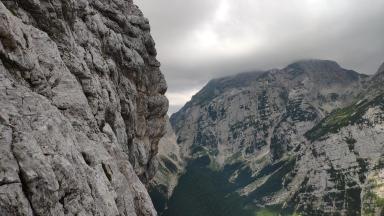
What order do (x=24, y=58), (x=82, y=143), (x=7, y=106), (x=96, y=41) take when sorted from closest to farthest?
(x=7, y=106)
(x=24, y=58)
(x=82, y=143)
(x=96, y=41)

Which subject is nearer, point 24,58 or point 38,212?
point 38,212

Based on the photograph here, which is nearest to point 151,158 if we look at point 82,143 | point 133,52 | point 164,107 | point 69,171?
point 164,107

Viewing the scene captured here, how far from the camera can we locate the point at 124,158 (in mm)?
61969

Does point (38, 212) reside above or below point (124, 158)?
below

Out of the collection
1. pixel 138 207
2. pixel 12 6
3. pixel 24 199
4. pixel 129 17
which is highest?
pixel 129 17

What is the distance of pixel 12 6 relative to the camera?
4928cm

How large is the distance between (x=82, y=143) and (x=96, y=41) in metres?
31.4

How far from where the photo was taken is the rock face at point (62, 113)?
110ft

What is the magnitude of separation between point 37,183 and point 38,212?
2.24m

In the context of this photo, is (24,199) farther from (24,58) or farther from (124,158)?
(124,158)

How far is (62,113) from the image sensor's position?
48.6m

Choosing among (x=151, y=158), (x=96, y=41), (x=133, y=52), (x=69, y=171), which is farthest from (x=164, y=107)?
(x=69, y=171)

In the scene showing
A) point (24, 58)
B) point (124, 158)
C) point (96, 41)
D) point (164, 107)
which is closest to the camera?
point (24, 58)

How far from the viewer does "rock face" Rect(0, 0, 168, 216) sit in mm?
33406
